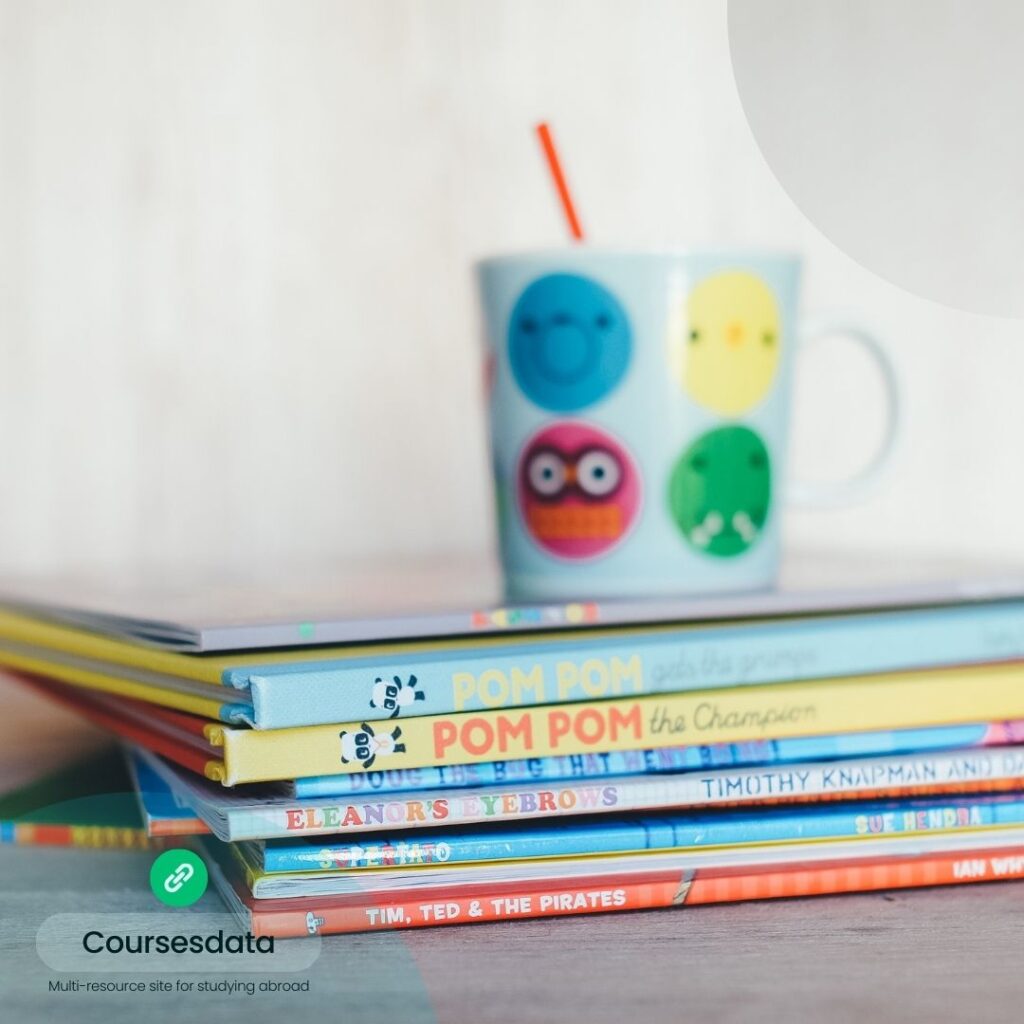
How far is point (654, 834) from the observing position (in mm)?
474

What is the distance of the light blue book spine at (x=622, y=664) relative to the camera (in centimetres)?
44

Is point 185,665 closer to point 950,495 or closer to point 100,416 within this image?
point 100,416

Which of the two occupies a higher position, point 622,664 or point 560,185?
point 560,185

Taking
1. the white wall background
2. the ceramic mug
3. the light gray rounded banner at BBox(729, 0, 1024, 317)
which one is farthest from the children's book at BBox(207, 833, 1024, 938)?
the white wall background

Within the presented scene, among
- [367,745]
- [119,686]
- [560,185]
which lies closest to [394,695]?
[367,745]

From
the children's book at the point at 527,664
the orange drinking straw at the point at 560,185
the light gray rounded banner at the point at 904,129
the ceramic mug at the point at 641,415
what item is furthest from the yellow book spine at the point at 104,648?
the light gray rounded banner at the point at 904,129

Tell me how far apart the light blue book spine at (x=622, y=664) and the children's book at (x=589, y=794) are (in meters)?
0.03

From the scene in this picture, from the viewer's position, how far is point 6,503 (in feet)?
3.37

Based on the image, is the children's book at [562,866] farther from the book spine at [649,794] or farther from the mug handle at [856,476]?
the mug handle at [856,476]

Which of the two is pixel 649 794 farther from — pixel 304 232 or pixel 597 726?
pixel 304 232

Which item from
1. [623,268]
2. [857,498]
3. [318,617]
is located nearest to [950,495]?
[857,498]

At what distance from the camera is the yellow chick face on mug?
571mm

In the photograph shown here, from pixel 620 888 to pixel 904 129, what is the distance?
0.56m

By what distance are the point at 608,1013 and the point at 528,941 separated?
6 centimetres
